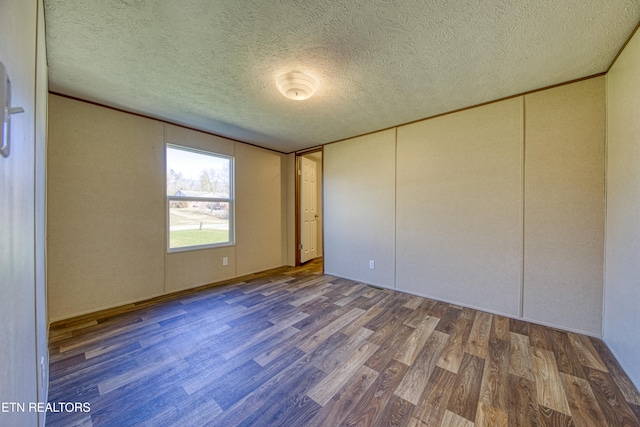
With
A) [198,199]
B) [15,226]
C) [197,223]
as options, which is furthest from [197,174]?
[15,226]

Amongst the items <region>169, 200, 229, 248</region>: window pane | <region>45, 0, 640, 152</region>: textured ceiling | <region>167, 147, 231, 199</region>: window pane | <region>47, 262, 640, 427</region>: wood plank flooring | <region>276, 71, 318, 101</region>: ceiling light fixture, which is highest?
<region>45, 0, 640, 152</region>: textured ceiling

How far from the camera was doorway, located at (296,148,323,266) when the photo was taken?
178 inches

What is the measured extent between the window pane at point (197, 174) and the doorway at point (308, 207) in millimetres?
1369

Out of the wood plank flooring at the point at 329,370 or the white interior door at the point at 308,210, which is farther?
the white interior door at the point at 308,210

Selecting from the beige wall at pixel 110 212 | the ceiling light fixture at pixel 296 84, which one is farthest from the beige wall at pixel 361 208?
the beige wall at pixel 110 212

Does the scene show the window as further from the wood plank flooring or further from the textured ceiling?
the wood plank flooring

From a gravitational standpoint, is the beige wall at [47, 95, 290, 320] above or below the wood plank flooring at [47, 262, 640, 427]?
above

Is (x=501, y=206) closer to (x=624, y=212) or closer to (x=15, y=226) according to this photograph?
(x=624, y=212)

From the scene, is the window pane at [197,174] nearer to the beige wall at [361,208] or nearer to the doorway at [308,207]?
the doorway at [308,207]

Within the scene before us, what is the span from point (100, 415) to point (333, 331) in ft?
5.29

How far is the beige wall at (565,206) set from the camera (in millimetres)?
2008

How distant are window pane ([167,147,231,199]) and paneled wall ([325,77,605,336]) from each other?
2.20m

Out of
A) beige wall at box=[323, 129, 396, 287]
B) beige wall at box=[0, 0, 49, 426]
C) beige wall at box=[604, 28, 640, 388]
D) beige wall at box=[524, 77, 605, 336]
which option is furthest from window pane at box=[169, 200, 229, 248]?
beige wall at box=[604, 28, 640, 388]

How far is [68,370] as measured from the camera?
1622 mm
